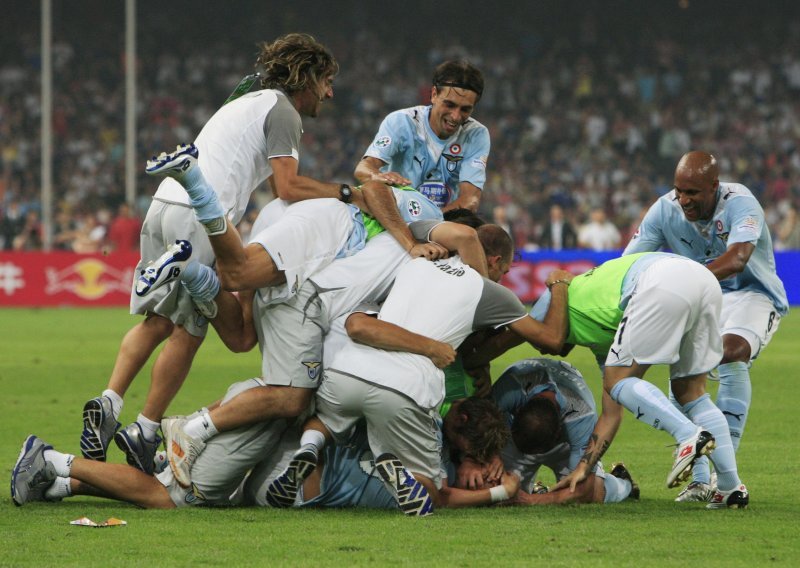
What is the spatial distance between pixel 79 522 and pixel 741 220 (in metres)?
4.16

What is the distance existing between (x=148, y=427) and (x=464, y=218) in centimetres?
212

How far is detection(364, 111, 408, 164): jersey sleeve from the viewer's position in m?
8.07

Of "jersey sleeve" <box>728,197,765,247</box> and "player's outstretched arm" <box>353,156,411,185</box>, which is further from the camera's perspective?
"jersey sleeve" <box>728,197,765,247</box>

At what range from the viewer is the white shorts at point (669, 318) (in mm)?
6023

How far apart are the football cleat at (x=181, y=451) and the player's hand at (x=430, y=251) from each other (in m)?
1.47

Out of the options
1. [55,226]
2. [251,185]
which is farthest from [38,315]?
[251,185]

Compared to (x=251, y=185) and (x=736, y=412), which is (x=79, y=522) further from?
(x=736, y=412)

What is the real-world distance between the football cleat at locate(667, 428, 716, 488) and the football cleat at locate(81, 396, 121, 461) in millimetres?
2967

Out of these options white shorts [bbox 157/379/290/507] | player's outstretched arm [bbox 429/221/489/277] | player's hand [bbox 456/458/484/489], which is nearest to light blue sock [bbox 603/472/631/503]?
player's hand [bbox 456/458/484/489]

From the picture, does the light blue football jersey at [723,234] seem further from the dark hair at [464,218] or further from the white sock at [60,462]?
the white sock at [60,462]

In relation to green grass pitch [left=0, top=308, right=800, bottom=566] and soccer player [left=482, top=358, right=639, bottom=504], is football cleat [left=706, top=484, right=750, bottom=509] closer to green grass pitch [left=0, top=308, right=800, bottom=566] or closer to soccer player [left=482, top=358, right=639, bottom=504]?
green grass pitch [left=0, top=308, right=800, bottom=566]

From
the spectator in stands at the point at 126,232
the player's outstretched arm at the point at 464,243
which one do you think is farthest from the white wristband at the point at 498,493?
the spectator in stands at the point at 126,232

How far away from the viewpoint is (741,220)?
23.9 ft

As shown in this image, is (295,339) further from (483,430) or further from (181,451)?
(483,430)
